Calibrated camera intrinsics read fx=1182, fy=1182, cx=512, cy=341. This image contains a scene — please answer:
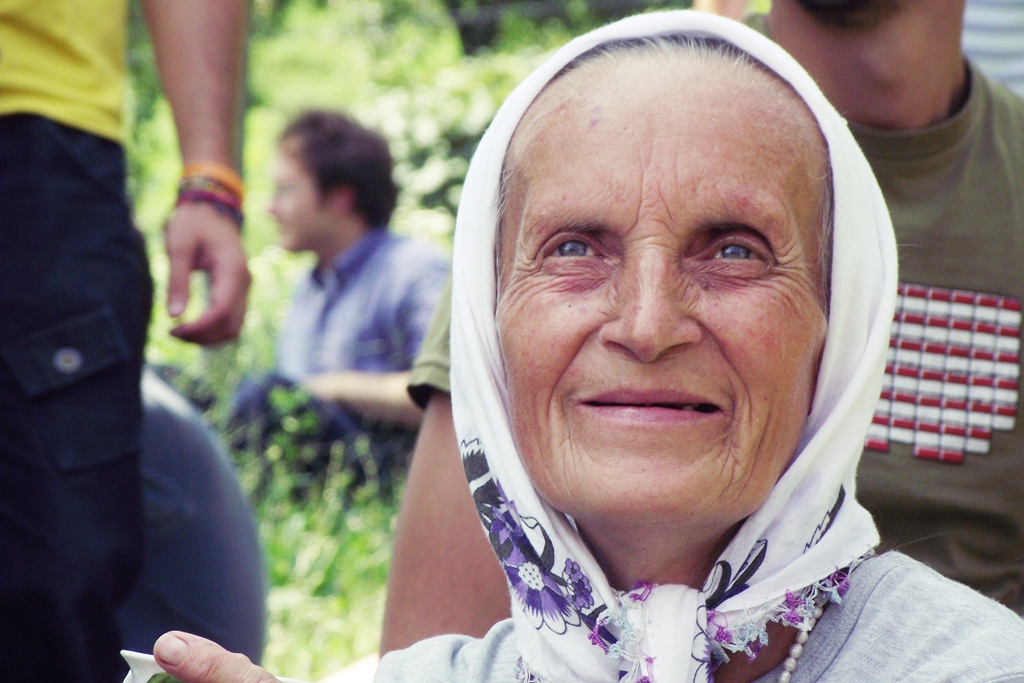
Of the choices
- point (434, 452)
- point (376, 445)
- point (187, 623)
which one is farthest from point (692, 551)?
point (376, 445)

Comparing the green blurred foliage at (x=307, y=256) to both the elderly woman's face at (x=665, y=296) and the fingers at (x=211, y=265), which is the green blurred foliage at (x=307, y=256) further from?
the elderly woman's face at (x=665, y=296)

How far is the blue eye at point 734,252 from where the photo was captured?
183cm

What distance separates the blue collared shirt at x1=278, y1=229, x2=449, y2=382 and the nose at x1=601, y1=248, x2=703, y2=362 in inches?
163

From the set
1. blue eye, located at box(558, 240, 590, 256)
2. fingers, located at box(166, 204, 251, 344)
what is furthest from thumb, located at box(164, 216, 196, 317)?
blue eye, located at box(558, 240, 590, 256)

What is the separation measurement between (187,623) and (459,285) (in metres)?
2.19

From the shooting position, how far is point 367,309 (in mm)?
6227

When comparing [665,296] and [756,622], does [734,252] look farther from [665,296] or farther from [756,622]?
[756,622]

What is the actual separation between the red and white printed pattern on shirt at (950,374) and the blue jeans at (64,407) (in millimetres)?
1632

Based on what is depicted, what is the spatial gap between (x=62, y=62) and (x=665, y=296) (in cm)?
160

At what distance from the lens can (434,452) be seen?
8.31 ft

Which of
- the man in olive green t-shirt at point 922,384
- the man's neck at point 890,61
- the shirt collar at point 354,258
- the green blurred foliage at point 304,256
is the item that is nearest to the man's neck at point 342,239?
the shirt collar at point 354,258

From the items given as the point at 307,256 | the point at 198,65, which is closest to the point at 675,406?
the point at 198,65

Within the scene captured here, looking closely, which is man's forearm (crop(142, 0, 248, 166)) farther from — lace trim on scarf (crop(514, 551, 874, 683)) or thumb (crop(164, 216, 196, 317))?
lace trim on scarf (crop(514, 551, 874, 683))

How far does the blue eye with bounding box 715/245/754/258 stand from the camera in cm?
183
